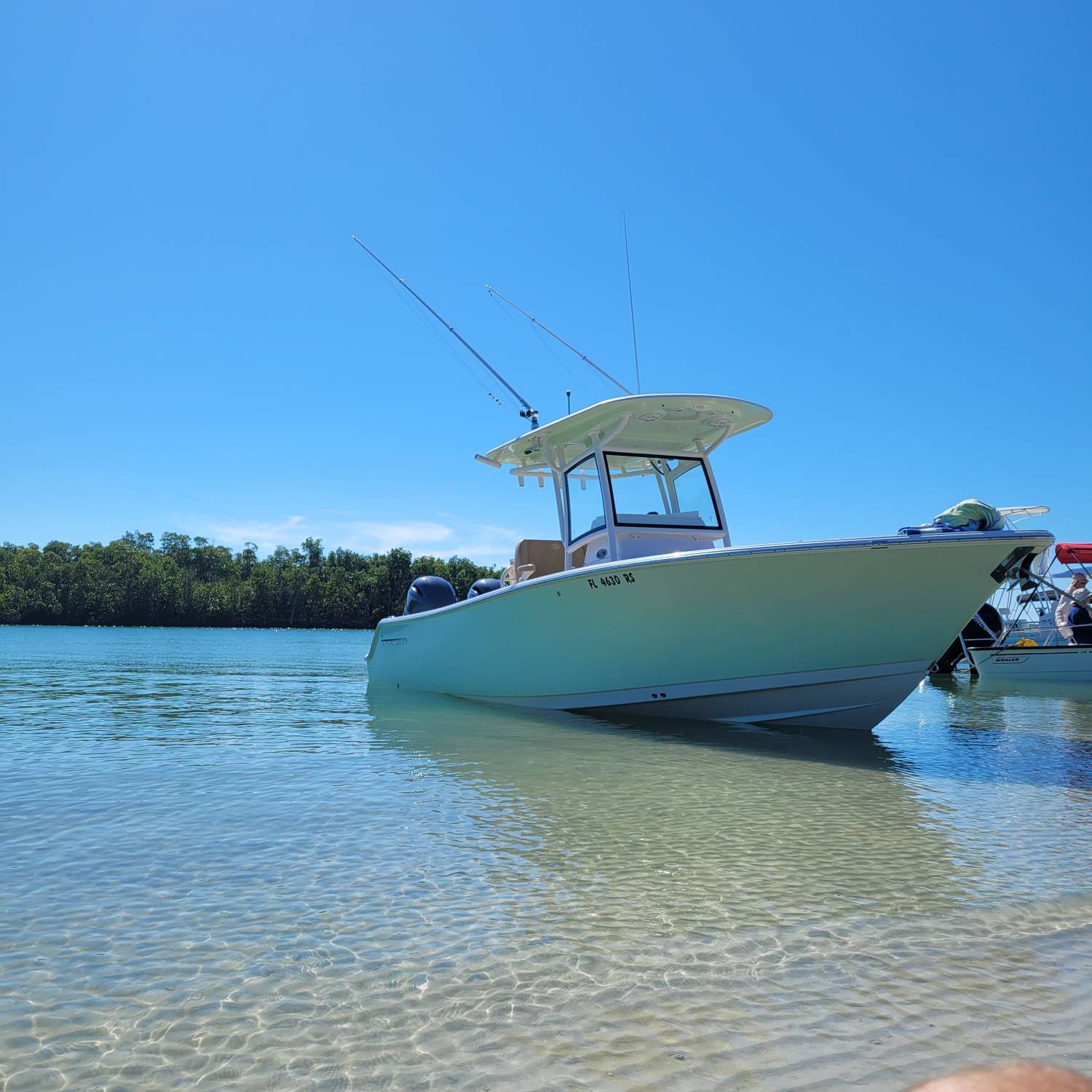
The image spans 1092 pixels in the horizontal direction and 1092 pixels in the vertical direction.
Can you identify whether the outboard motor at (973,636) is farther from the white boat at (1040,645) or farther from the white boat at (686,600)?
the white boat at (686,600)

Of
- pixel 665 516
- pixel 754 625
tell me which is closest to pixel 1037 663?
pixel 665 516

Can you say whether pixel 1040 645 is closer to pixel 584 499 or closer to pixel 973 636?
pixel 973 636

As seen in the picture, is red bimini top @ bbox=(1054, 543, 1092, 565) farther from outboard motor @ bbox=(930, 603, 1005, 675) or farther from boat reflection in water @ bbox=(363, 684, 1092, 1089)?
boat reflection in water @ bbox=(363, 684, 1092, 1089)

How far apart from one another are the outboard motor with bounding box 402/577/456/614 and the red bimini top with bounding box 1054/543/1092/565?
16155mm

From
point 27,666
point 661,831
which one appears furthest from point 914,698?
point 27,666

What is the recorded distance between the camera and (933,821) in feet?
16.0

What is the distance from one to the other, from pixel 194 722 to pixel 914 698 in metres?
12.3

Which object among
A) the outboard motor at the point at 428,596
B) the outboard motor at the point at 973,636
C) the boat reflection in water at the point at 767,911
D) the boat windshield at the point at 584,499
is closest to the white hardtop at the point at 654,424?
the boat windshield at the point at 584,499

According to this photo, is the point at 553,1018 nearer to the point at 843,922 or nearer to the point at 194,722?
the point at 843,922

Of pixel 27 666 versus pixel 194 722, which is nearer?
pixel 194 722

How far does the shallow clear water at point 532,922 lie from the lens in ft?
6.87

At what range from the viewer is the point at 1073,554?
2072cm

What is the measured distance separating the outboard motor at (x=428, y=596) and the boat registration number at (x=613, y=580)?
4555 millimetres

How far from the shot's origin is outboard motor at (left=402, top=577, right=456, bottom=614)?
42.2ft
